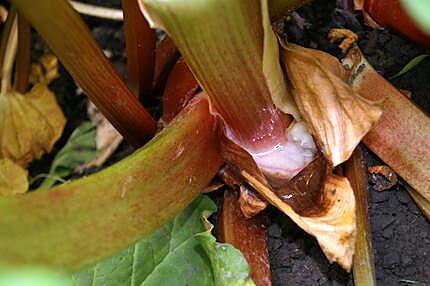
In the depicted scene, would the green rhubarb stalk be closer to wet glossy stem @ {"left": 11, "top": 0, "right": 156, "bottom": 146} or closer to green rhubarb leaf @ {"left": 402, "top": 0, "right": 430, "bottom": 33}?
wet glossy stem @ {"left": 11, "top": 0, "right": 156, "bottom": 146}

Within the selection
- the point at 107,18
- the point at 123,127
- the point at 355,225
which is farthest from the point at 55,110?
the point at 355,225

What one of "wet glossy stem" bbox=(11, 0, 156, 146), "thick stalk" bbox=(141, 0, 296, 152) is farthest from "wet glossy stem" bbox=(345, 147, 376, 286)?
"wet glossy stem" bbox=(11, 0, 156, 146)

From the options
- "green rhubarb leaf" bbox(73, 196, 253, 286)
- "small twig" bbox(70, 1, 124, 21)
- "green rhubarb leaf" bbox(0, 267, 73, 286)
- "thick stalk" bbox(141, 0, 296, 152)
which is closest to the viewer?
"green rhubarb leaf" bbox(0, 267, 73, 286)

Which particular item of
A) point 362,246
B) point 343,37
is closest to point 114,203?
point 362,246

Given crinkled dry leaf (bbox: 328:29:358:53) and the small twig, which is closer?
crinkled dry leaf (bbox: 328:29:358:53)

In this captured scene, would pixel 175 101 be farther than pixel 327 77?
Yes

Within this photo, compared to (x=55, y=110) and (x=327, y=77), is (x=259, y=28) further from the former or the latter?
(x=55, y=110)

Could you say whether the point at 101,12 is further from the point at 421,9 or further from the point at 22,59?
the point at 421,9

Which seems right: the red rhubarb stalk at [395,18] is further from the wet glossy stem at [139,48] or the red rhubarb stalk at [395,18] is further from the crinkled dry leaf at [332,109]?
the wet glossy stem at [139,48]
